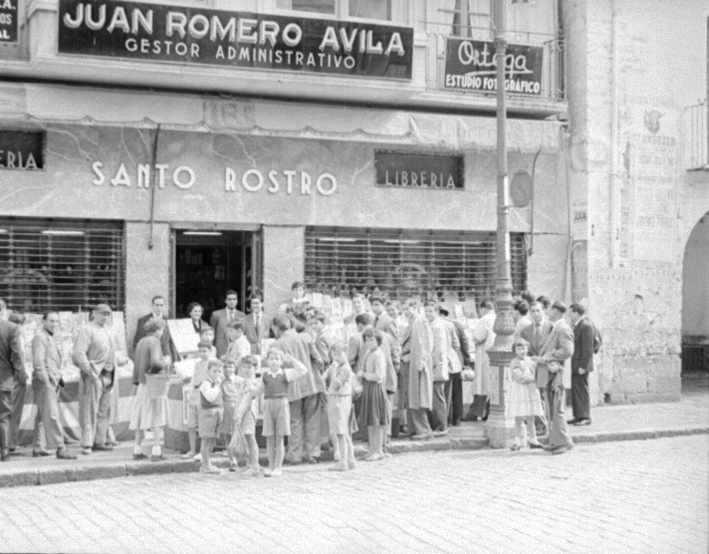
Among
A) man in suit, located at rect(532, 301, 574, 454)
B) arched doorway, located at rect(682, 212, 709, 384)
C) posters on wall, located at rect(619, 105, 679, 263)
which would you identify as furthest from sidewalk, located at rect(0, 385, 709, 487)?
posters on wall, located at rect(619, 105, 679, 263)

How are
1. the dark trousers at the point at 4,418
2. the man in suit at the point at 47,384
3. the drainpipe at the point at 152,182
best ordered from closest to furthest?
the dark trousers at the point at 4,418
the man in suit at the point at 47,384
the drainpipe at the point at 152,182

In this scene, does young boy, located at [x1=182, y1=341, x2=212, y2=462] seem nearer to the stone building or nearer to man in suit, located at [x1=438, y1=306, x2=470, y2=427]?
the stone building

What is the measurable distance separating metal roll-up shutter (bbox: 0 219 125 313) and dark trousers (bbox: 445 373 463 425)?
17.1ft

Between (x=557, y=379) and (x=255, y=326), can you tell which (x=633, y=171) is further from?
(x=255, y=326)

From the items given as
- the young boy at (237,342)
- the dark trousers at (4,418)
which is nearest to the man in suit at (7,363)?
the dark trousers at (4,418)

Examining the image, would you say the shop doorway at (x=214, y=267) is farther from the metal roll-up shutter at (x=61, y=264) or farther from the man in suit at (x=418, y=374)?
the man in suit at (x=418, y=374)

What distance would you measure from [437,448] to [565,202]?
6916 millimetres

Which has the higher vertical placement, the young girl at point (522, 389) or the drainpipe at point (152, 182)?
the drainpipe at point (152, 182)

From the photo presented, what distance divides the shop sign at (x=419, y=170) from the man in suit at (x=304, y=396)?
18.0 ft

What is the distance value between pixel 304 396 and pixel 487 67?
784cm

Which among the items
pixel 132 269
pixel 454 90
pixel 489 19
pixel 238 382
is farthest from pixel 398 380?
pixel 489 19

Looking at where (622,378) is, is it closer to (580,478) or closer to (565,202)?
(565,202)

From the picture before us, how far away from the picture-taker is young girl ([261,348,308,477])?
12727 mm

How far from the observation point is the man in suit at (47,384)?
13.5 metres
